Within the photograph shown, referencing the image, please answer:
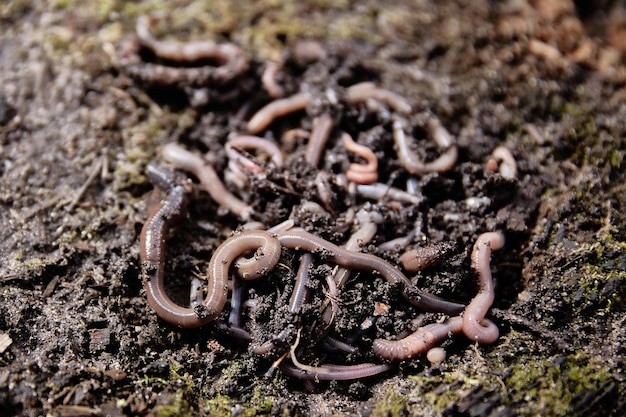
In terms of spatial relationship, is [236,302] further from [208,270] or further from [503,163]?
[503,163]

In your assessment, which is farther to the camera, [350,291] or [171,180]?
[171,180]

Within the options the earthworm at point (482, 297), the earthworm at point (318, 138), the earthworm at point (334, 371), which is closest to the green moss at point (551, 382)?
the earthworm at point (482, 297)

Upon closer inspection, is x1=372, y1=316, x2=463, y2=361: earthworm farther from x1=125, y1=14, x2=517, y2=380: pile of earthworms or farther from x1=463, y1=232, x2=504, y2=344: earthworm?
x1=463, y1=232, x2=504, y2=344: earthworm

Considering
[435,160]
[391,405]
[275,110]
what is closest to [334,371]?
[391,405]

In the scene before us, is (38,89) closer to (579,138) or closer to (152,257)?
(152,257)

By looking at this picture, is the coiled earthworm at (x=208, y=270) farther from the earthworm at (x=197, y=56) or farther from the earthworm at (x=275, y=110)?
the earthworm at (x=197, y=56)

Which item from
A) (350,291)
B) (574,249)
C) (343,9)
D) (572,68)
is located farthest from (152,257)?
(572,68)
